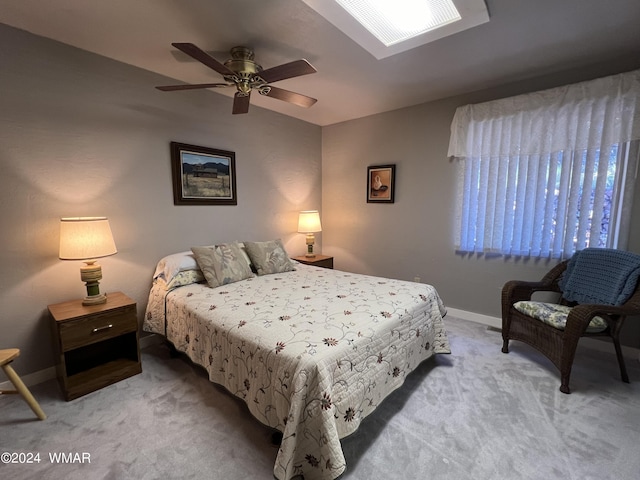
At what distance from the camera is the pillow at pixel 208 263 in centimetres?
248

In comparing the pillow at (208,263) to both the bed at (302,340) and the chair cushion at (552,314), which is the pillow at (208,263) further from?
the chair cushion at (552,314)

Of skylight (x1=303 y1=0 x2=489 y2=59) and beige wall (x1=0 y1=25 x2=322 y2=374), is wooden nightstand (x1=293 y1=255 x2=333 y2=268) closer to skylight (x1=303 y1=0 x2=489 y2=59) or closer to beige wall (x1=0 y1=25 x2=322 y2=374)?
beige wall (x1=0 y1=25 x2=322 y2=374)

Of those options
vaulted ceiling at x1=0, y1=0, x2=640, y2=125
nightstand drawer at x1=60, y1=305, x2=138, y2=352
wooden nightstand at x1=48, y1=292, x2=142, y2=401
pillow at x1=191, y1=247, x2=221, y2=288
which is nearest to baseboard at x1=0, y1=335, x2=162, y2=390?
wooden nightstand at x1=48, y1=292, x2=142, y2=401

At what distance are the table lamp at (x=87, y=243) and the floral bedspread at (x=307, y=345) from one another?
510 mm

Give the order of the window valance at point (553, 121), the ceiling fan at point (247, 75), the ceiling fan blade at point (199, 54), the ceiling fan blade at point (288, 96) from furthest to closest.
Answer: the window valance at point (553, 121) < the ceiling fan blade at point (288, 96) < the ceiling fan at point (247, 75) < the ceiling fan blade at point (199, 54)

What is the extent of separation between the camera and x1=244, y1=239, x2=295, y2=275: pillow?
295cm

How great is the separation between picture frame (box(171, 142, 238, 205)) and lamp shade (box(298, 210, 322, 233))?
35.4 inches

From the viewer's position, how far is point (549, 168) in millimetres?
2652

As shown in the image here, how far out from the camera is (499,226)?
9.71 ft

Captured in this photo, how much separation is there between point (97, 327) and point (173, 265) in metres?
0.70

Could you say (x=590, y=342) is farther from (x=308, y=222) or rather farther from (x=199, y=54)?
(x=199, y=54)

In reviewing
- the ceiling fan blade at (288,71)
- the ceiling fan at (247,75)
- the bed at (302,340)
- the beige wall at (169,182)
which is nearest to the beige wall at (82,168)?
the beige wall at (169,182)

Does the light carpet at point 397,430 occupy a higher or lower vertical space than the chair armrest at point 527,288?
lower

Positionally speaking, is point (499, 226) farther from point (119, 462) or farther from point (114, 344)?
point (114, 344)
